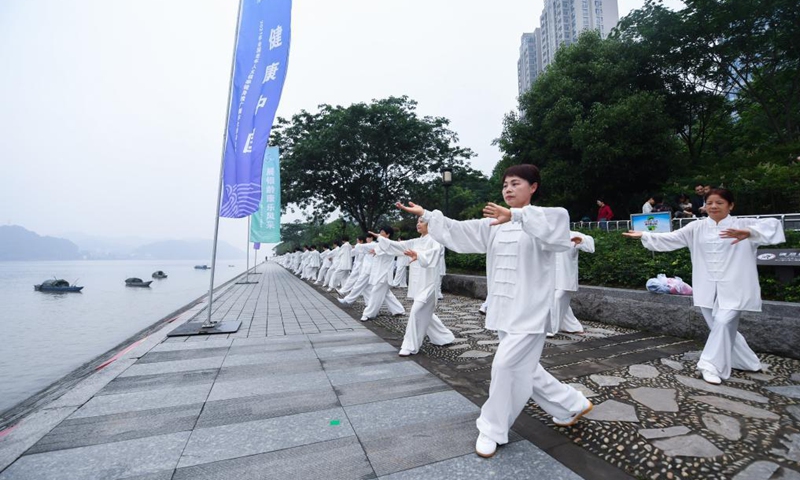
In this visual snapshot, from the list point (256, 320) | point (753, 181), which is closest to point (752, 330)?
point (256, 320)

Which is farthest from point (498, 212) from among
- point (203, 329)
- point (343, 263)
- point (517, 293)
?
point (343, 263)

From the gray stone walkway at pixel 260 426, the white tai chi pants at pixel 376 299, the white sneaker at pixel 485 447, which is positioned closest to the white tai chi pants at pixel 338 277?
the white tai chi pants at pixel 376 299

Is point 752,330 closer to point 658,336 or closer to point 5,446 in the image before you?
point 658,336

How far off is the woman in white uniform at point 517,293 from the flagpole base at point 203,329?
16.5 feet

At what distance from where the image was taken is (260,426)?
8.99ft

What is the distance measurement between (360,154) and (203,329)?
1510 centimetres

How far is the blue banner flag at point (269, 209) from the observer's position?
46.4 feet

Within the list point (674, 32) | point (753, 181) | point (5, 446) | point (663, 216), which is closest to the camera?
point (5, 446)

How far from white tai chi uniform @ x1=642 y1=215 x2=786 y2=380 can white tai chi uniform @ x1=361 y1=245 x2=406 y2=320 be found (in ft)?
16.1

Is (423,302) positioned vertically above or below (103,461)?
above

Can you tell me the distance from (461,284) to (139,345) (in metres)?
8.04

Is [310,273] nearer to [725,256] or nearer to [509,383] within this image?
[725,256]

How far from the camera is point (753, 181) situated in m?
10.7

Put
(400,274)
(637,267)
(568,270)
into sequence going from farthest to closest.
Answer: (400,274), (637,267), (568,270)
